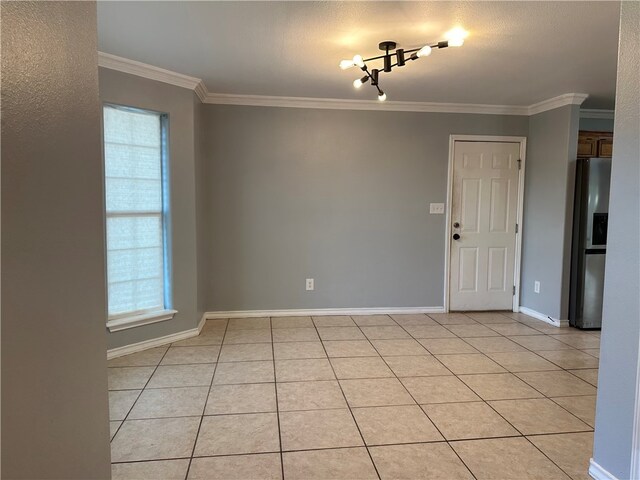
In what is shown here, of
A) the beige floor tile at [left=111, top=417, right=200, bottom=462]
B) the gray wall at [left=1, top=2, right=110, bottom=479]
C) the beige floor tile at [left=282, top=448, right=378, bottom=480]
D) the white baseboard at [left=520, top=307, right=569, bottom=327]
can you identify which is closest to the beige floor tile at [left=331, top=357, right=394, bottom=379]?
the beige floor tile at [left=282, top=448, right=378, bottom=480]

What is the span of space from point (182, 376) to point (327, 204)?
2290 mm

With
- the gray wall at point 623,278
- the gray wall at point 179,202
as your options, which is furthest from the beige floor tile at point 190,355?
the gray wall at point 623,278

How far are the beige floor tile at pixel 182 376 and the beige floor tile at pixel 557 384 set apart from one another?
229 cm

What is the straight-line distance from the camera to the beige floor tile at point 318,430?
209 centimetres

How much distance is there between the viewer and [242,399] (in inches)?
101

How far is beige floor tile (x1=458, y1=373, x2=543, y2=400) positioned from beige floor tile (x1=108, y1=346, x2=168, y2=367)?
235 centimetres

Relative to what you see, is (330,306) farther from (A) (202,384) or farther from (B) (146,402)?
(B) (146,402)

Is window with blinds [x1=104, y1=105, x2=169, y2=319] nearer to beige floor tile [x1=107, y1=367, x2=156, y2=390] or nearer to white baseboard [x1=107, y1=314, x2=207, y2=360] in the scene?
white baseboard [x1=107, y1=314, x2=207, y2=360]

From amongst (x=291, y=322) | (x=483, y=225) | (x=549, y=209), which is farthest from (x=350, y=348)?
(x=549, y=209)

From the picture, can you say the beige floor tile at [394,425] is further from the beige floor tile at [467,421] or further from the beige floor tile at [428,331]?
the beige floor tile at [428,331]

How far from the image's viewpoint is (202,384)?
2770mm

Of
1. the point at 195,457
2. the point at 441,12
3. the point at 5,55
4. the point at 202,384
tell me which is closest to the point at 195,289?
the point at 202,384

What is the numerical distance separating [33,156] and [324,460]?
70.6 inches

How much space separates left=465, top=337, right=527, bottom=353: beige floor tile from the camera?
3.49 m
